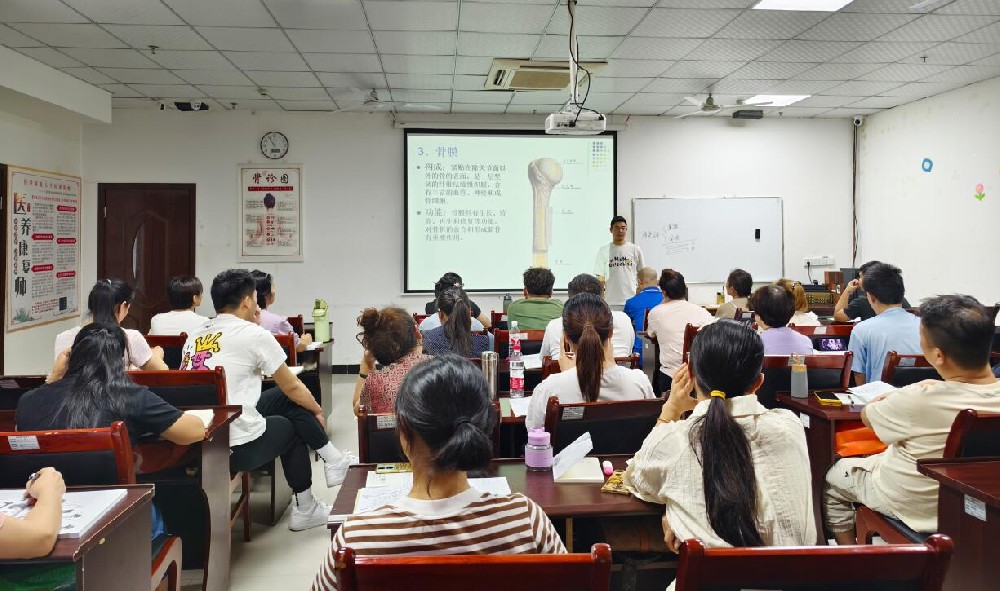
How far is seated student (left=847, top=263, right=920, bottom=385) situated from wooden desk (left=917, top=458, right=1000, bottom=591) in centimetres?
140

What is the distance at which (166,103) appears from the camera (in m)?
6.67

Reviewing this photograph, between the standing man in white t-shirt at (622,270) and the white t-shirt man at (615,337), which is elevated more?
the standing man in white t-shirt at (622,270)

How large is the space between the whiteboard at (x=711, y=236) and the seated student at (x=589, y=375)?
203 inches

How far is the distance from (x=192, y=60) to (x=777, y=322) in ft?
15.4

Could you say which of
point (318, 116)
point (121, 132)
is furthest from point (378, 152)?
point (121, 132)

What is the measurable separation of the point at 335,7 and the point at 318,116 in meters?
3.04

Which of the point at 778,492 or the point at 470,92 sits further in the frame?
the point at 470,92

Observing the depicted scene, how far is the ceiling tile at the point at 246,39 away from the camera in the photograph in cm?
462

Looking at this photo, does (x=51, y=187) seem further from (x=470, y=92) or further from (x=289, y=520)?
(x=289, y=520)

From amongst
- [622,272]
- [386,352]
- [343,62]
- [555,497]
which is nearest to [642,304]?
[622,272]

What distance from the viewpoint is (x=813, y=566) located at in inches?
41.1

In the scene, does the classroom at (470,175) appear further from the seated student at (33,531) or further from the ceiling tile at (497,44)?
the seated student at (33,531)

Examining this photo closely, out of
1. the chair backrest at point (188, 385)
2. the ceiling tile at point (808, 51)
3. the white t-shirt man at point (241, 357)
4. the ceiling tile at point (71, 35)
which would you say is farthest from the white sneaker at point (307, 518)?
the ceiling tile at point (808, 51)

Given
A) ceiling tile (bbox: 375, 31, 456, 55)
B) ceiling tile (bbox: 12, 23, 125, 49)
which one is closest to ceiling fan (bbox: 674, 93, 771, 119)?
ceiling tile (bbox: 375, 31, 456, 55)
